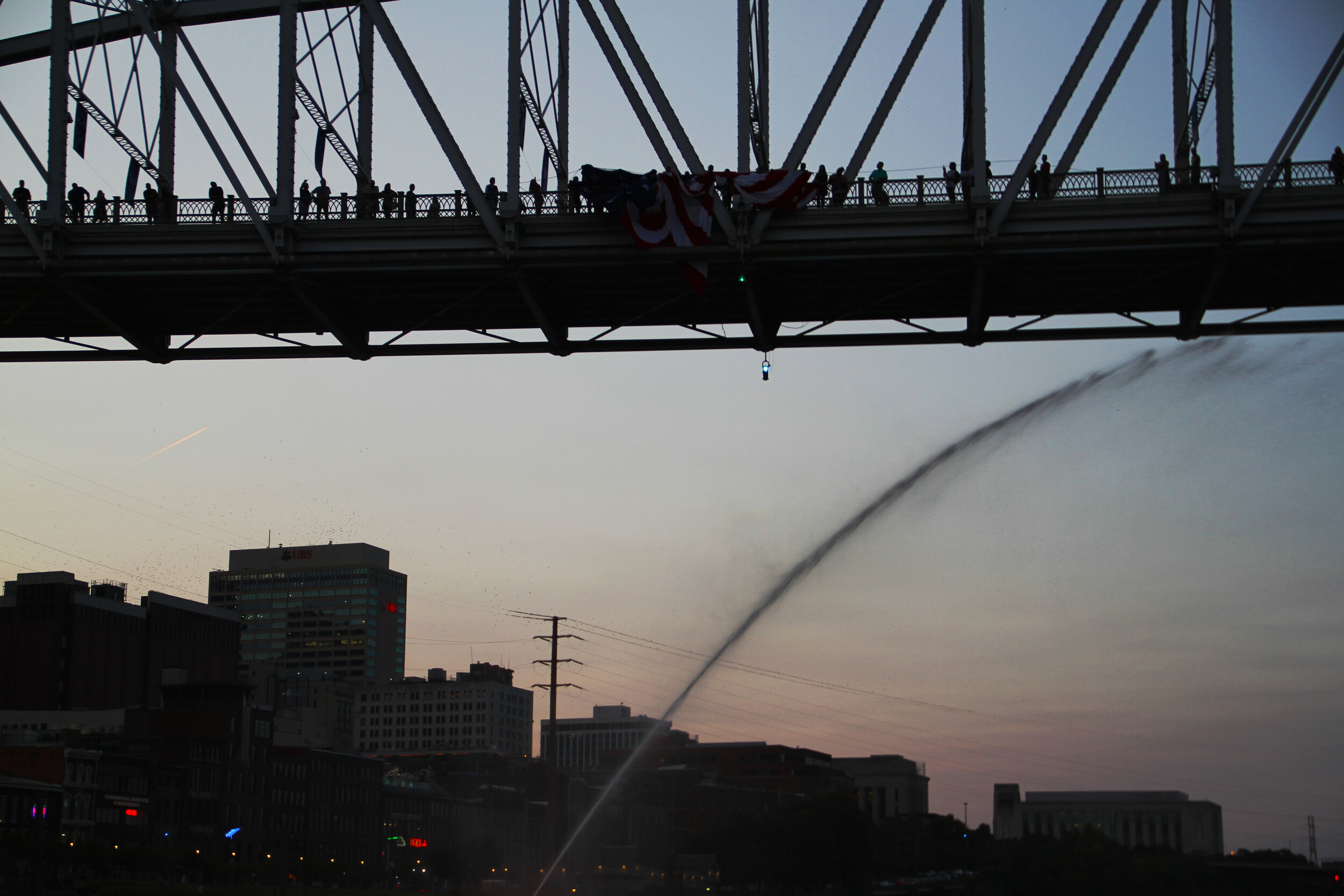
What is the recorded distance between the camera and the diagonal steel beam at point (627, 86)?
3912 cm

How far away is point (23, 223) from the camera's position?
4112 centimetres

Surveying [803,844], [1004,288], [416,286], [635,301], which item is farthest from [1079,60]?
[803,844]

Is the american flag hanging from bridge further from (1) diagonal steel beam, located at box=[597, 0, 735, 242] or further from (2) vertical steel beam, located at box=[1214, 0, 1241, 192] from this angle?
(2) vertical steel beam, located at box=[1214, 0, 1241, 192]

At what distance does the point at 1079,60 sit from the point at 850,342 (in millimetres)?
9707

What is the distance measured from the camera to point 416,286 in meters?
44.1

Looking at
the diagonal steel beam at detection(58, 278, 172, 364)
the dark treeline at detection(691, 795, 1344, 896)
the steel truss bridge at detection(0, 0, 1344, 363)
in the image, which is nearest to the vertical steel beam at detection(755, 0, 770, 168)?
the steel truss bridge at detection(0, 0, 1344, 363)

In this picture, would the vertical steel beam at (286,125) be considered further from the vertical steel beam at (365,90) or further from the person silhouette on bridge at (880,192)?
the person silhouette on bridge at (880,192)

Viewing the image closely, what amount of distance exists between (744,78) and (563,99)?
21.8 ft

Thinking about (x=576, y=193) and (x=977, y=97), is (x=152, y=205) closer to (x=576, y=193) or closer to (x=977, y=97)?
(x=576, y=193)

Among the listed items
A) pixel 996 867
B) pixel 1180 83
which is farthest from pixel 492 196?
pixel 996 867

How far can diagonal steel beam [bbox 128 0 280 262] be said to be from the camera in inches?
1555

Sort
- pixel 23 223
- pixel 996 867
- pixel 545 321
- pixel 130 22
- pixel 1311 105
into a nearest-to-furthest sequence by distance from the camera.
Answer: pixel 1311 105 → pixel 23 223 → pixel 545 321 → pixel 130 22 → pixel 996 867

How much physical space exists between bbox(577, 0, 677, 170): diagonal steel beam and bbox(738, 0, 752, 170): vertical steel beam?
1.86 m

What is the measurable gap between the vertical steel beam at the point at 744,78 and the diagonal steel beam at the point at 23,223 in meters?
18.7
